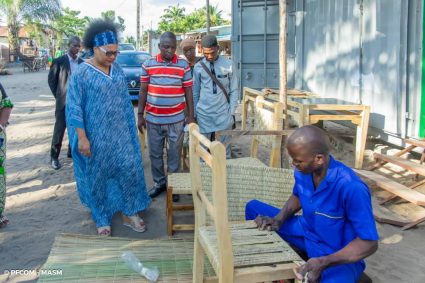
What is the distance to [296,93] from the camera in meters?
6.89

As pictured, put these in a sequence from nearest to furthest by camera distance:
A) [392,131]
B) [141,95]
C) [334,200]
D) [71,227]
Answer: [334,200] < [71,227] < [141,95] < [392,131]

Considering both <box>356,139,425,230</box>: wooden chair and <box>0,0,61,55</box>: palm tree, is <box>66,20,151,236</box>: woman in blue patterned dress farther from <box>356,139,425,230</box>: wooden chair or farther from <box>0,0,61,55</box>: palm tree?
<box>0,0,61,55</box>: palm tree

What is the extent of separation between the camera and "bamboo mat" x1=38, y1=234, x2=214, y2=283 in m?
3.22

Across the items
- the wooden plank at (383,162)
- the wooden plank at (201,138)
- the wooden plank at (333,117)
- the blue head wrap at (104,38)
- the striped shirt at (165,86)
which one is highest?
the blue head wrap at (104,38)

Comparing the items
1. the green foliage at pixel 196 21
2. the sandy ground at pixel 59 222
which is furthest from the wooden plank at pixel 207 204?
→ the green foliage at pixel 196 21

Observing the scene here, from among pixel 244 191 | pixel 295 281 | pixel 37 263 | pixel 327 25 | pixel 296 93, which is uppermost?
pixel 327 25

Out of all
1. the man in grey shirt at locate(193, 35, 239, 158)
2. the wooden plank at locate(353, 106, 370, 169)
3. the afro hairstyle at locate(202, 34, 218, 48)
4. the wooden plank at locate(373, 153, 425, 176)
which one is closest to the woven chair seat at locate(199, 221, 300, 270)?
the man in grey shirt at locate(193, 35, 239, 158)

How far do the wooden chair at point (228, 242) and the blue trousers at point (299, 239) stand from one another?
0.13 metres

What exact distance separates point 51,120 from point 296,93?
6.46 meters

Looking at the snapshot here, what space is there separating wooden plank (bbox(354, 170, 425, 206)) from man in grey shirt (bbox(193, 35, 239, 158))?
1.63 meters

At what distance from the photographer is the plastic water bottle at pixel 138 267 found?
3191 mm

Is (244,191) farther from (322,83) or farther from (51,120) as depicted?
(51,120)

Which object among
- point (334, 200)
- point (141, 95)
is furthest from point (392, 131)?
point (334, 200)

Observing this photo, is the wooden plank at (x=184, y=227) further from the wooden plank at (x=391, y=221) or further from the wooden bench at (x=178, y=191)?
the wooden plank at (x=391, y=221)
